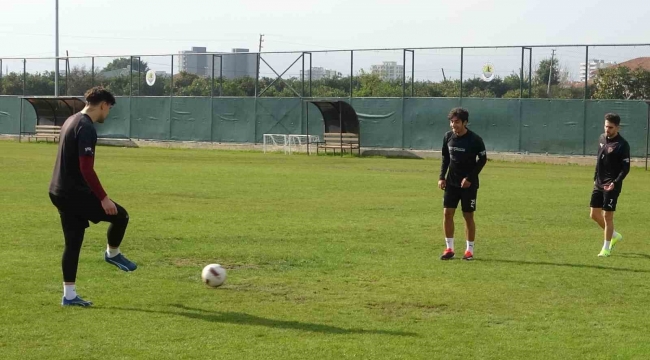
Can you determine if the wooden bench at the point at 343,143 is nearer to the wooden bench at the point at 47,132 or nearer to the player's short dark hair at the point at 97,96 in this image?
the wooden bench at the point at 47,132

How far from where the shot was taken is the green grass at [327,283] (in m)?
7.74

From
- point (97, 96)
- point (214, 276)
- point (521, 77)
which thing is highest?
point (521, 77)

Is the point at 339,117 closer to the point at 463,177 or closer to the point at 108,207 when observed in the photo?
the point at 463,177

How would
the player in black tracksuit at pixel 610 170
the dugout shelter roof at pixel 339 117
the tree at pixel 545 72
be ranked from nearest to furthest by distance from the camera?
1. the player in black tracksuit at pixel 610 170
2. the tree at pixel 545 72
3. the dugout shelter roof at pixel 339 117

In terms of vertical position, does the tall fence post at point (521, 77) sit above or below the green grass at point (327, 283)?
above

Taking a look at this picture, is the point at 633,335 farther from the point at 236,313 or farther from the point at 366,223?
the point at 366,223

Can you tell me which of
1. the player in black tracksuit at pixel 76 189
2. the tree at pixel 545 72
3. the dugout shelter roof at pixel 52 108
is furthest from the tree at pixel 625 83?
the player in black tracksuit at pixel 76 189

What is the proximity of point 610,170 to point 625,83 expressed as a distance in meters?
24.6

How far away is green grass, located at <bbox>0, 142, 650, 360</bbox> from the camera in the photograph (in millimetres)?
7738

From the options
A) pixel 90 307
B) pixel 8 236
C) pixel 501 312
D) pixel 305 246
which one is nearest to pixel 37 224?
pixel 8 236

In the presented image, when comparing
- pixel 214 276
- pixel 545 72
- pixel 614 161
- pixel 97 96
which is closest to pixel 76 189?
pixel 97 96

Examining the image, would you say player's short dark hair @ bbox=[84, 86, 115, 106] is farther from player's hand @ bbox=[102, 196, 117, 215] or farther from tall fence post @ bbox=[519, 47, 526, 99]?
tall fence post @ bbox=[519, 47, 526, 99]

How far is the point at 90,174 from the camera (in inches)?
345

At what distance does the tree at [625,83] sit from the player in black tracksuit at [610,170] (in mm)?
24362
